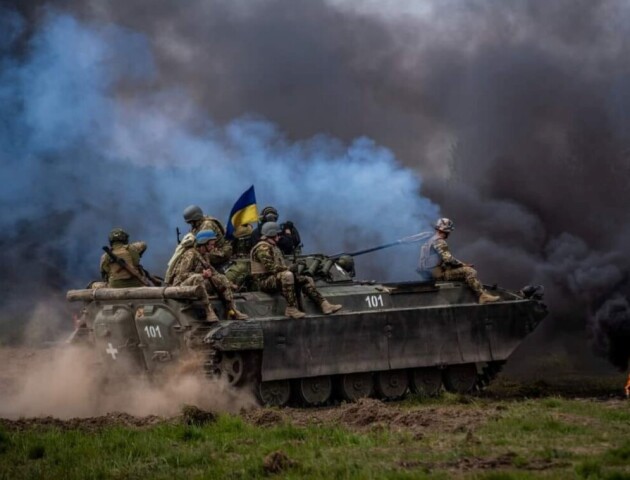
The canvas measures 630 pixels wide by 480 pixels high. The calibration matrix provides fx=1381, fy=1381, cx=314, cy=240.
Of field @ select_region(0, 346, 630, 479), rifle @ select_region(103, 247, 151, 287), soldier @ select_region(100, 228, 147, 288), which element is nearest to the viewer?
field @ select_region(0, 346, 630, 479)

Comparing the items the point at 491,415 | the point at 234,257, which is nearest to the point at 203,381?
the point at 234,257

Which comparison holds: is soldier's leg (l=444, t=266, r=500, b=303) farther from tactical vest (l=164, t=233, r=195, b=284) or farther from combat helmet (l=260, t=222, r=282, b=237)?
tactical vest (l=164, t=233, r=195, b=284)

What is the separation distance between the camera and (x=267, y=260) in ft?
73.5

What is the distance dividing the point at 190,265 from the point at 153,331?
1181mm

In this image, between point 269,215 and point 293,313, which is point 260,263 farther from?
point 269,215

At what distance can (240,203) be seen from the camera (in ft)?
79.7

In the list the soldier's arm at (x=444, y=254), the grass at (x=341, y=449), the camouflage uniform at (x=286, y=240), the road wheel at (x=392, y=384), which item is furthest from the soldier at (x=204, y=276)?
the soldier's arm at (x=444, y=254)

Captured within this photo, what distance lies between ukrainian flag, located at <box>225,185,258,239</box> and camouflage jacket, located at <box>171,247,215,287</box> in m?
2.52

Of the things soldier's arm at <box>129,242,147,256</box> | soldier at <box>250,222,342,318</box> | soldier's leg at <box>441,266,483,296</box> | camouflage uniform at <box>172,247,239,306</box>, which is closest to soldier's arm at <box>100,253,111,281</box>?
soldier's arm at <box>129,242,147,256</box>

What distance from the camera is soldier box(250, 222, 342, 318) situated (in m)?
22.3

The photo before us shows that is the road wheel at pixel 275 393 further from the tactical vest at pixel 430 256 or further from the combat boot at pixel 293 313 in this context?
the tactical vest at pixel 430 256

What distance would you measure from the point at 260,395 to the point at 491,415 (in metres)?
5.07

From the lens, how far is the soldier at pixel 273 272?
22.3 m

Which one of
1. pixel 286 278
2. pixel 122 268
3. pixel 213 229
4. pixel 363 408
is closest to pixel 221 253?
pixel 213 229
